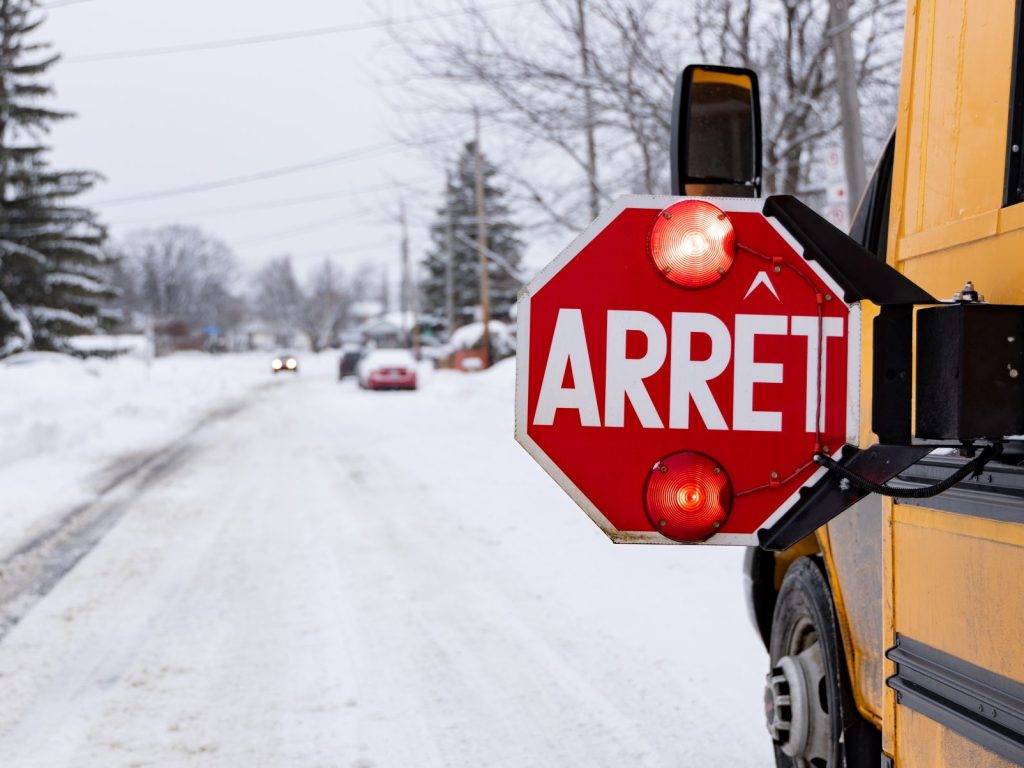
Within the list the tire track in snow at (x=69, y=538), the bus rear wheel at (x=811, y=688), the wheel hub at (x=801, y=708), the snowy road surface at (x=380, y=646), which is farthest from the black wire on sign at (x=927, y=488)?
the tire track in snow at (x=69, y=538)

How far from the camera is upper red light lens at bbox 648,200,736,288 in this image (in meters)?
1.79

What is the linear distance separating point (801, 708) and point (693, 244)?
154 centimetres

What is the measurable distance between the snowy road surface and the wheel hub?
872 mm

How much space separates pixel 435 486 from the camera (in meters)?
10.7

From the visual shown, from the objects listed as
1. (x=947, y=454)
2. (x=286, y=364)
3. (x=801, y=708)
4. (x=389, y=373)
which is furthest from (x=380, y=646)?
(x=286, y=364)

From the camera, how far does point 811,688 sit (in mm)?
2719

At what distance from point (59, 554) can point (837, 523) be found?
6.34m

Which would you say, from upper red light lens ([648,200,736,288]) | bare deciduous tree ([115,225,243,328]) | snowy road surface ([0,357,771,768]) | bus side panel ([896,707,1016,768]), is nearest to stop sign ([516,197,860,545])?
upper red light lens ([648,200,736,288])

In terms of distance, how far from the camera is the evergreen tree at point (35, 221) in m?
31.4

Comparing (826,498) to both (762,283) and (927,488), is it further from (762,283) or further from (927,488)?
(762,283)

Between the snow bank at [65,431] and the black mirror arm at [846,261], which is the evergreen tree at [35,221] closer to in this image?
the snow bank at [65,431]

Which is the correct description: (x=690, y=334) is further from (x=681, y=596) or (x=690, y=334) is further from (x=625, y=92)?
(x=625, y=92)

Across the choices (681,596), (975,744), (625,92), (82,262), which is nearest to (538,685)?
(681,596)

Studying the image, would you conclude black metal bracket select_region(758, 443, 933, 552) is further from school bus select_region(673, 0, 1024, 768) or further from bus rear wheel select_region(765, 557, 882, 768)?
bus rear wheel select_region(765, 557, 882, 768)
